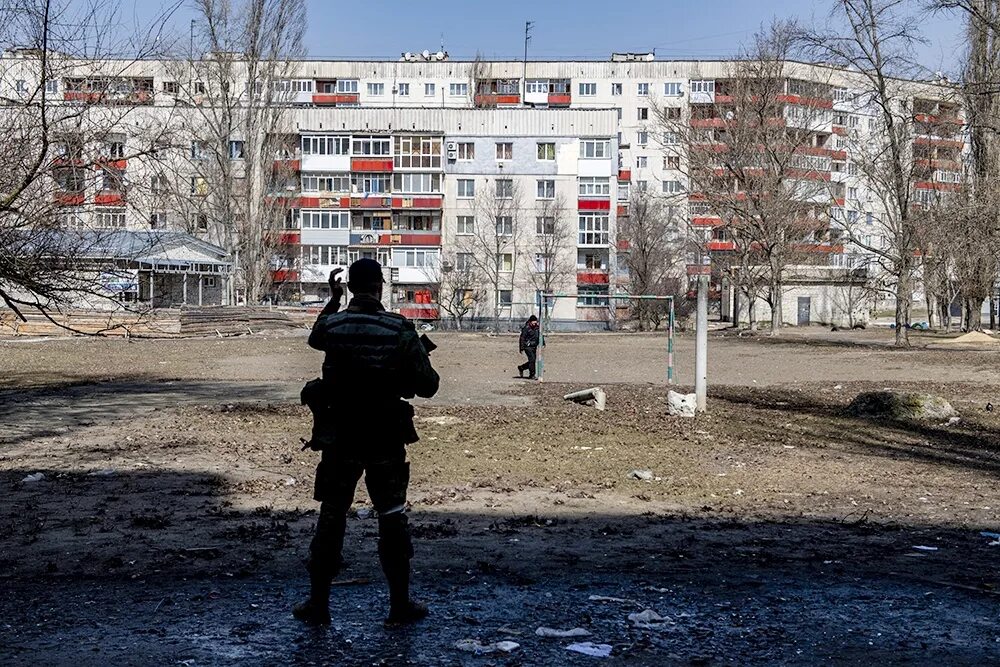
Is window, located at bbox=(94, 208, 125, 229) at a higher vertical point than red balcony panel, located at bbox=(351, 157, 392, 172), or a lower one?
lower

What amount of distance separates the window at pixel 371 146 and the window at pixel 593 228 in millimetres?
13589

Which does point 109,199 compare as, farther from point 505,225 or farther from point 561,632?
point 505,225

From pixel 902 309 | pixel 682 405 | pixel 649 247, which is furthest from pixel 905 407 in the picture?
pixel 649 247

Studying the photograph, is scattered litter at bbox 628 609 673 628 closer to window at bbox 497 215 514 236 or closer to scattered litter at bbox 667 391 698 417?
scattered litter at bbox 667 391 698 417

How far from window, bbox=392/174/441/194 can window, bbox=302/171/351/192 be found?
3.13 m

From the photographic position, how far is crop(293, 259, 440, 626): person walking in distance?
5.28 m

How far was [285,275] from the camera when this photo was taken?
71.5m

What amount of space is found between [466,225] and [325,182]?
964 centimetres

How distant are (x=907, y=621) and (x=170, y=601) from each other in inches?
147

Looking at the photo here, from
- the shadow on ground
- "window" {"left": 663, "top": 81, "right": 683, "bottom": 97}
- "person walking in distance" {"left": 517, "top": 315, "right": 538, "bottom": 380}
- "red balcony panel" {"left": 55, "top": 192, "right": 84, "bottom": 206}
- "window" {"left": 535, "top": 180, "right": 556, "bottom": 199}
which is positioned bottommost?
the shadow on ground

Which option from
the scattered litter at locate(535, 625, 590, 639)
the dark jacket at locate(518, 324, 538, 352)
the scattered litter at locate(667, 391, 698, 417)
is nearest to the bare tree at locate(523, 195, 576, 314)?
the dark jacket at locate(518, 324, 538, 352)

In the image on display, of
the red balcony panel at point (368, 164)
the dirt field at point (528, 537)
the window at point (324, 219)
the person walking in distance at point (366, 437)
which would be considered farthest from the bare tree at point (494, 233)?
the person walking in distance at point (366, 437)

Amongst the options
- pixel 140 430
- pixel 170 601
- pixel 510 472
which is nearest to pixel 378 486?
pixel 170 601

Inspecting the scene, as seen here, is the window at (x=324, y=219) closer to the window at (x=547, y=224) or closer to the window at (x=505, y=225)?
the window at (x=505, y=225)
